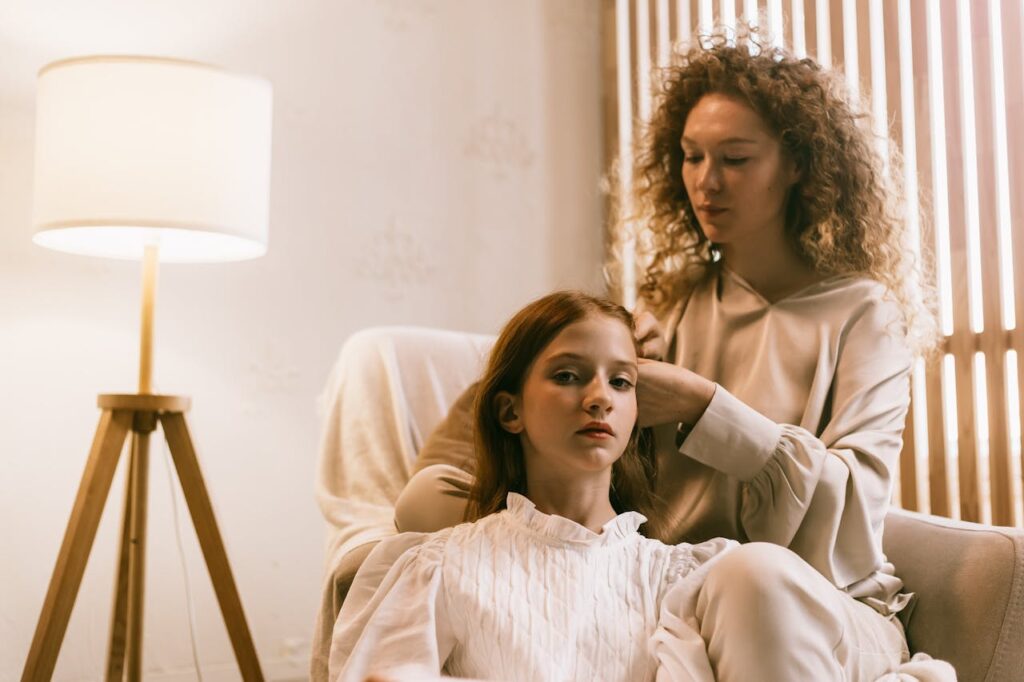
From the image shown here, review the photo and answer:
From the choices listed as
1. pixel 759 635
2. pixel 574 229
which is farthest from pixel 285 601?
pixel 759 635

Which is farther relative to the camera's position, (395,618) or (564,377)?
(564,377)

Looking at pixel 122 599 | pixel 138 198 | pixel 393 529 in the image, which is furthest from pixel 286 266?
pixel 393 529

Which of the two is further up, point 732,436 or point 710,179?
point 710,179

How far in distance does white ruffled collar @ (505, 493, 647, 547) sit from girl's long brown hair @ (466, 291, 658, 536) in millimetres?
74

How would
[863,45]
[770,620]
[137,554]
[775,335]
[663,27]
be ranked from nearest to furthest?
[770,620] → [775,335] → [137,554] → [863,45] → [663,27]

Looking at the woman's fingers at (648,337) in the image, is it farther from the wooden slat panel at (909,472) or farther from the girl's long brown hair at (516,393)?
the wooden slat panel at (909,472)

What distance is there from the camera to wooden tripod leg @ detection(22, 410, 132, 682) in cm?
173

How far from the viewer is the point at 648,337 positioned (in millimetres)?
1459

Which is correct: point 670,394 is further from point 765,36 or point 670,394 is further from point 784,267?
point 765,36

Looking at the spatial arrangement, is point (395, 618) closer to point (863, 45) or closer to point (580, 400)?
point (580, 400)

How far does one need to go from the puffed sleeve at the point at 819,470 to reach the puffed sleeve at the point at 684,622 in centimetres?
13

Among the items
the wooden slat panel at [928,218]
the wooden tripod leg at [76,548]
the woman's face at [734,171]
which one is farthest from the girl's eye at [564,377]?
the wooden slat panel at [928,218]

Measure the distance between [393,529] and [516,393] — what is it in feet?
1.14

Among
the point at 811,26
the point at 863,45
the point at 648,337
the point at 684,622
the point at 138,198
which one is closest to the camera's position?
the point at 684,622
